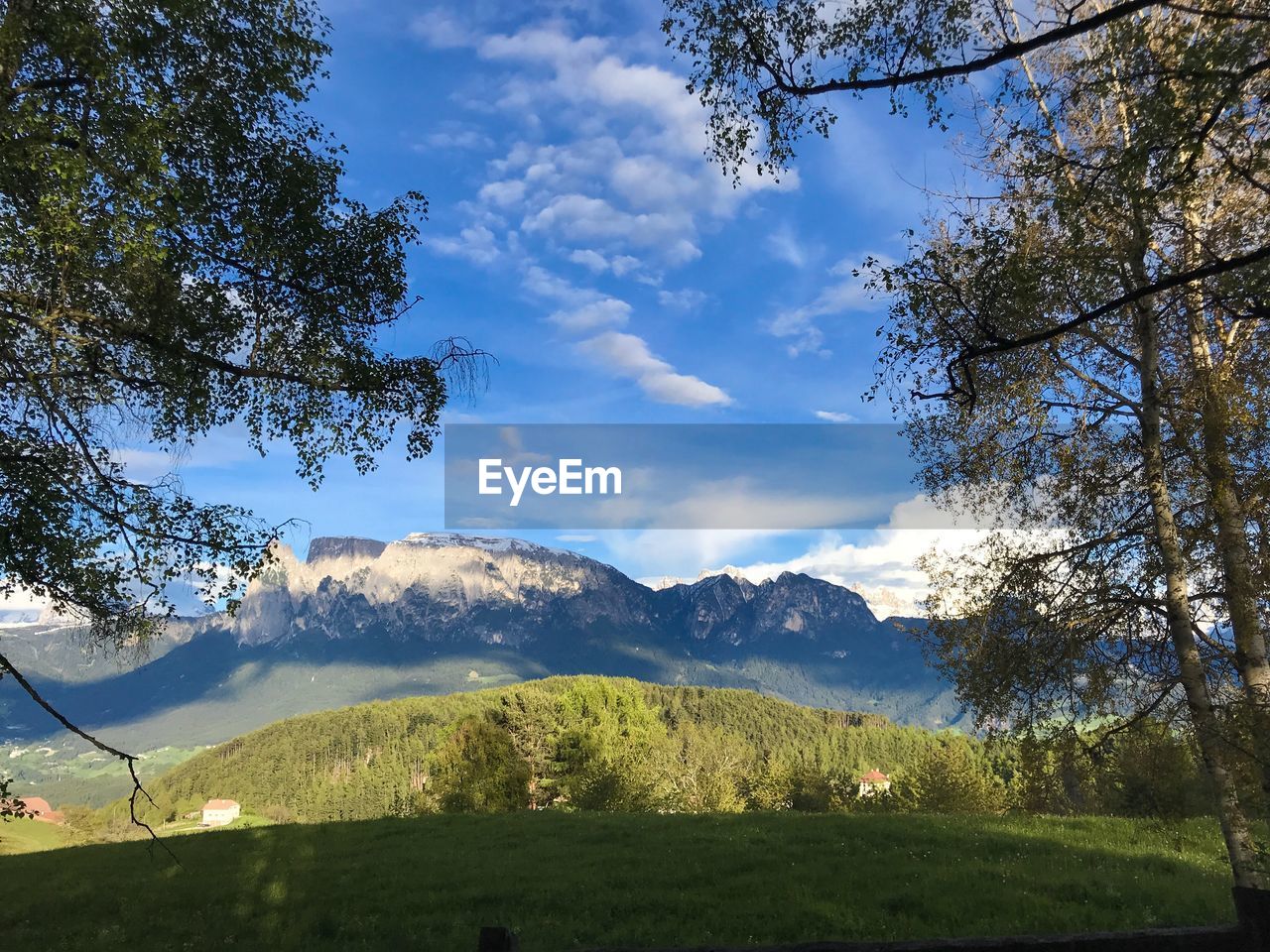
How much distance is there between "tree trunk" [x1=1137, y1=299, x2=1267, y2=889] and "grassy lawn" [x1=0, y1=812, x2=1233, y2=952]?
4.33ft

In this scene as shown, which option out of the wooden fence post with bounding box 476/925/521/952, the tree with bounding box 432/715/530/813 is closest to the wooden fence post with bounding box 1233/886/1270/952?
the wooden fence post with bounding box 476/925/521/952

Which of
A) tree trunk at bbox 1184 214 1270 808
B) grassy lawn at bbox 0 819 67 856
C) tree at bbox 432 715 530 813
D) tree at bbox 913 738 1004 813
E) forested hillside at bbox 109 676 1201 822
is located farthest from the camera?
grassy lawn at bbox 0 819 67 856

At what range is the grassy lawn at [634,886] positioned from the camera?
10148 millimetres

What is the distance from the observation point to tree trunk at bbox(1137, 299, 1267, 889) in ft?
30.8

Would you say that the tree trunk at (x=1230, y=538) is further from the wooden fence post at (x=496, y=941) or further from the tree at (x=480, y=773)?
the tree at (x=480, y=773)

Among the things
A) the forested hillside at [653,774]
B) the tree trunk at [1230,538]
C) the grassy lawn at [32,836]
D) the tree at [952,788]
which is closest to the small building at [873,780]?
the forested hillside at [653,774]

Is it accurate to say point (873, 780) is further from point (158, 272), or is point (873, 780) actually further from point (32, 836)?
point (158, 272)

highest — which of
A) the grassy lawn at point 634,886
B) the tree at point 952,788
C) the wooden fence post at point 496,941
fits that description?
the wooden fence post at point 496,941

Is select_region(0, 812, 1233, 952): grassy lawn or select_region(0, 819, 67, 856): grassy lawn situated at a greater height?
select_region(0, 812, 1233, 952): grassy lawn

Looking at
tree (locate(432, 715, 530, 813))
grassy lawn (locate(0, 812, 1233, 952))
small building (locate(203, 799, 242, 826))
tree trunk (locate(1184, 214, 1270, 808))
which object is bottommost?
small building (locate(203, 799, 242, 826))

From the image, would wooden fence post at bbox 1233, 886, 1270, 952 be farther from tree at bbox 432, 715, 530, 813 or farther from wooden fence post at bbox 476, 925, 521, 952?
tree at bbox 432, 715, 530, 813

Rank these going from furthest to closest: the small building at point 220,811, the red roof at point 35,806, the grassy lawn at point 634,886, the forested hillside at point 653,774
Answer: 1. the small building at point 220,811
2. the forested hillside at point 653,774
3. the grassy lawn at point 634,886
4. the red roof at point 35,806

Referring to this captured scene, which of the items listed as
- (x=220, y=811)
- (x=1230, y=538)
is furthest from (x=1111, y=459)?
(x=220, y=811)

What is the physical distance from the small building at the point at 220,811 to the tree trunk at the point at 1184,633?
620 ft
